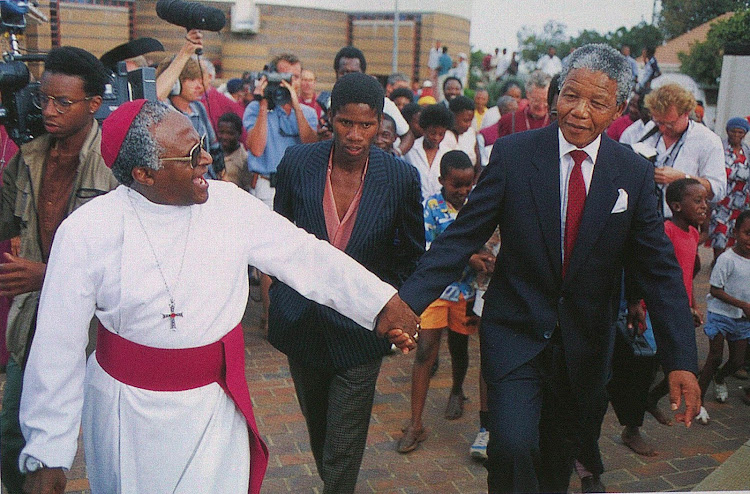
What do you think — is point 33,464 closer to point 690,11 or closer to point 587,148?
point 587,148

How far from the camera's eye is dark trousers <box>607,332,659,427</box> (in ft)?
14.0

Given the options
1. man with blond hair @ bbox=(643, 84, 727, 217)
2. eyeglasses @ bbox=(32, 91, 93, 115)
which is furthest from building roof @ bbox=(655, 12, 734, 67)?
eyeglasses @ bbox=(32, 91, 93, 115)

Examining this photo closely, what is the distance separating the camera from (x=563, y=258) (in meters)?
3.34

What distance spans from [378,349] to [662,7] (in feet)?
30.2

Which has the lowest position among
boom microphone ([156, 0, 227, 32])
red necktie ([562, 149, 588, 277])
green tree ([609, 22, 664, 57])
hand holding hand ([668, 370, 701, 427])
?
hand holding hand ([668, 370, 701, 427])

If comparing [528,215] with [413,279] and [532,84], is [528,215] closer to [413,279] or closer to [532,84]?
[413,279]

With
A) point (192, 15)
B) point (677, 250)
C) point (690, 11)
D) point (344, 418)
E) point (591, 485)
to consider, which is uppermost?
point (690, 11)

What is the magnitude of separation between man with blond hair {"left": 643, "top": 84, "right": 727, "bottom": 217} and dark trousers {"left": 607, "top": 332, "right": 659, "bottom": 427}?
5.95ft

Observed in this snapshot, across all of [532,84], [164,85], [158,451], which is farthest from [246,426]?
[532,84]

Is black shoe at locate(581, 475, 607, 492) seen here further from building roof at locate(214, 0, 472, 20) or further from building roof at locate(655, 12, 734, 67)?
building roof at locate(214, 0, 472, 20)

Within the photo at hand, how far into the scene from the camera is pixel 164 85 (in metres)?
5.85

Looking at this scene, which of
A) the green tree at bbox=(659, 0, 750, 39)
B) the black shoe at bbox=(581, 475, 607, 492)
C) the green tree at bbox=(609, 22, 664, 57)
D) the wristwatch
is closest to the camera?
the wristwatch

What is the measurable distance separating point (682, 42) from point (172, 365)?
1251 cm

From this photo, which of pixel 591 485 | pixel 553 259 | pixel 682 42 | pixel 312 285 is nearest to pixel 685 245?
pixel 591 485
